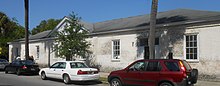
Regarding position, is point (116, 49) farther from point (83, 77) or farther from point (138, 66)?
point (138, 66)

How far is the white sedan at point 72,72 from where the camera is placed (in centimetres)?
1600

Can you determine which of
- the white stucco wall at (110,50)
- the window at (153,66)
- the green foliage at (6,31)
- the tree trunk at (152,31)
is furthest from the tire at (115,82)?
the green foliage at (6,31)

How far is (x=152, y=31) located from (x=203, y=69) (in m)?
3.94

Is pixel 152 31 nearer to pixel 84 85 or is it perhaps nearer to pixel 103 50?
pixel 84 85

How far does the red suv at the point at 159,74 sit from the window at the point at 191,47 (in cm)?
592

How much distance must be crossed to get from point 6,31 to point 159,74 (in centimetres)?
3825

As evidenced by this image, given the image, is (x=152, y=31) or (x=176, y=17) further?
(x=176, y=17)

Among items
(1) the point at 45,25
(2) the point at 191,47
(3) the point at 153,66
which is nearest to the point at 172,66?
(3) the point at 153,66

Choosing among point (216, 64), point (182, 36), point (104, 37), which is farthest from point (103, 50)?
point (216, 64)

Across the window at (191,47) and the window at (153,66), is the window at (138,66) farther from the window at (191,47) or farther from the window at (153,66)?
the window at (191,47)

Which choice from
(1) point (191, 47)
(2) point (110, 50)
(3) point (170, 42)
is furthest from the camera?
(2) point (110, 50)

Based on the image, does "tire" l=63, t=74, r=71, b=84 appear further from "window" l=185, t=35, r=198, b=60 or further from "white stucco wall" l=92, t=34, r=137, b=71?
"window" l=185, t=35, r=198, b=60

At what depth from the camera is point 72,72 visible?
16234 millimetres

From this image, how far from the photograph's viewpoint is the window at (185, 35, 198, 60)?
18.0 m
